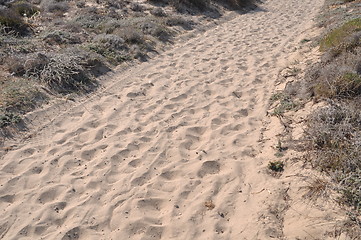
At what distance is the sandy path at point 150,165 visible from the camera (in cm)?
374

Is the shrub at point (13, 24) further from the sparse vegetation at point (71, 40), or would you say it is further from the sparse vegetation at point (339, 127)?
the sparse vegetation at point (339, 127)

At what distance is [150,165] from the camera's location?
4.67 metres

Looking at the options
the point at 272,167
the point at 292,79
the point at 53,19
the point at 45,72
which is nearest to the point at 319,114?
the point at 272,167

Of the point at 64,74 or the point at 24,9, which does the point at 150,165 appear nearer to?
the point at 64,74

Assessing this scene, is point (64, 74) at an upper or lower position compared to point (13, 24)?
lower

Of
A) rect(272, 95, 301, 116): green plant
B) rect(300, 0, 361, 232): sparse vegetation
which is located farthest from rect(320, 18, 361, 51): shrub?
rect(272, 95, 301, 116): green plant

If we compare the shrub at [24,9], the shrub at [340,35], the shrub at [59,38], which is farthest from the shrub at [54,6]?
the shrub at [340,35]

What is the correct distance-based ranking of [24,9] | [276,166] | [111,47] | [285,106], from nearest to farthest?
[276,166], [285,106], [111,47], [24,9]

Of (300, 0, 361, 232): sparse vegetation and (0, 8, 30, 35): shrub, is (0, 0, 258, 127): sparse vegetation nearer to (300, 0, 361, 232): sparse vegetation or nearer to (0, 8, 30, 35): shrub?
(0, 8, 30, 35): shrub

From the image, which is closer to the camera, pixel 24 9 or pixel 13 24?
pixel 13 24

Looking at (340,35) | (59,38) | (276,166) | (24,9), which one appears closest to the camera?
(276,166)

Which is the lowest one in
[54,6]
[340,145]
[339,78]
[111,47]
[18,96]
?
[340,145]

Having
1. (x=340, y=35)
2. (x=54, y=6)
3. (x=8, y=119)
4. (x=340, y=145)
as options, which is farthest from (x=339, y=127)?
(x=54, y=6)

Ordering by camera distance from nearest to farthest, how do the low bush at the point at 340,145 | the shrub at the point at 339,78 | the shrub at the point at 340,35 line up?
1. the low bush at the point at 340,145
2. the shrub at the point at 339,78
3. the shrub at the point at 340,35
